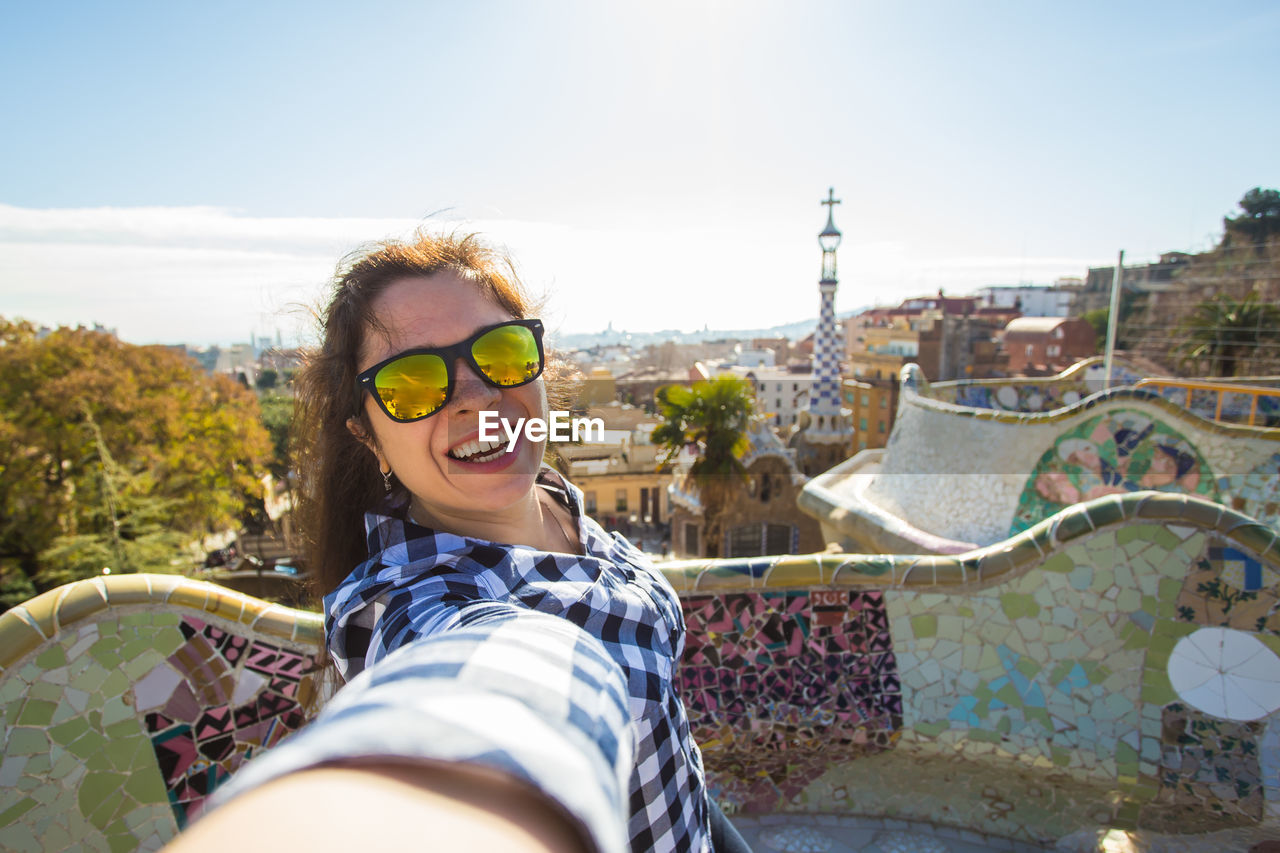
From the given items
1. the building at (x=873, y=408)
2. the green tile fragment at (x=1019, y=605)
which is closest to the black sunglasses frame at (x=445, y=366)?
the green tile fragment at (x=1019, y=605)

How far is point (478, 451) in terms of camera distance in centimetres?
120

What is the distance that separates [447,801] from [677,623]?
92 cm

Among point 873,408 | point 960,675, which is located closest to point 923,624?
point 960,675

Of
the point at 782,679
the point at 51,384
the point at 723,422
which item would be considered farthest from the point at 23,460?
the point at 782,679

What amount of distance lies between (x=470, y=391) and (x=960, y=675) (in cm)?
218

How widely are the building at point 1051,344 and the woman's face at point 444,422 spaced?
35562 mm

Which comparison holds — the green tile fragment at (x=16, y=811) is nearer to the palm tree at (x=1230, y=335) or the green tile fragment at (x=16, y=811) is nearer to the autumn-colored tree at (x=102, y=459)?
the autumn-colored tree at (x=102, y=459)

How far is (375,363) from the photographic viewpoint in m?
1.21

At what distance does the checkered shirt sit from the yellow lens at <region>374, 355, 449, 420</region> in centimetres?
18

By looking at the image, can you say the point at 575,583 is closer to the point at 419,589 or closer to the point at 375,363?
the point at 419,589

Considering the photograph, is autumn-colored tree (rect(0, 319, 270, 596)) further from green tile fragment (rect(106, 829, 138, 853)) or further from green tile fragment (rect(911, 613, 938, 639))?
green tile fragment (rect(911, 613, 938, 639))

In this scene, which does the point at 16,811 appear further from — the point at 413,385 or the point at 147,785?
the point at 413,385

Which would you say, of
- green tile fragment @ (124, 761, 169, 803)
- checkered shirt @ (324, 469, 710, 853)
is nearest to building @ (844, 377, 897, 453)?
green tile fragment @ (124, 761, 169, 803)

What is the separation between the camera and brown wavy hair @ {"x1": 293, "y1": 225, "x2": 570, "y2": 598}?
1.24 meters
